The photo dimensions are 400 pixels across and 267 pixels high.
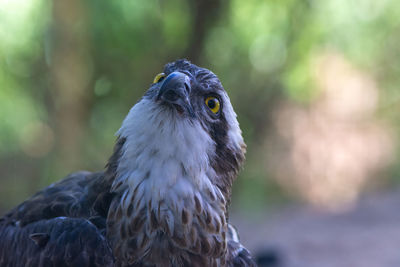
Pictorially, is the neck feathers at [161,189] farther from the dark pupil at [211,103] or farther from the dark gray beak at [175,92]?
the dark pupil at [211,103]

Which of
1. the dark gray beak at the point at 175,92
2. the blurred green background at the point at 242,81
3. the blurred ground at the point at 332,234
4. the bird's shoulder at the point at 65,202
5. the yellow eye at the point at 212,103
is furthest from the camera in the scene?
the blurred ground at the point at 332,234

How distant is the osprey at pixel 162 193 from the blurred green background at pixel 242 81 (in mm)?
3701

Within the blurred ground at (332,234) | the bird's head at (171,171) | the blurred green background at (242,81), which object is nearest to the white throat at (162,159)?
the bird's head at (171,171)

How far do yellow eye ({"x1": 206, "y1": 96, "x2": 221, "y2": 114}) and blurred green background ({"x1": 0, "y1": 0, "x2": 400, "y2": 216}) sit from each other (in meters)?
3.76

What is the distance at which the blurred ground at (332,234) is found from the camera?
653 cm

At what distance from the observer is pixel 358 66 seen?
9695 millimetres

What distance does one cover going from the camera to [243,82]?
852 cm

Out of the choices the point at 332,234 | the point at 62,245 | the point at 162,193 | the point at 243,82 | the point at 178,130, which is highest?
the point at 243,82

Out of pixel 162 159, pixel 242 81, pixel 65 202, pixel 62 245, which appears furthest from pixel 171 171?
pixel 242 81

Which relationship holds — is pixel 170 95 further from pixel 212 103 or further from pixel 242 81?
pixel 242 81

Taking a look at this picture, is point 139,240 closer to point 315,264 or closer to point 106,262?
point 106,262

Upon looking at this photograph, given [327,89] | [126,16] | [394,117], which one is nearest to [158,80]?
[126,16]

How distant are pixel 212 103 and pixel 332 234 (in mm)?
6213

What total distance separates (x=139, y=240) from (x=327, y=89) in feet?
26.5
